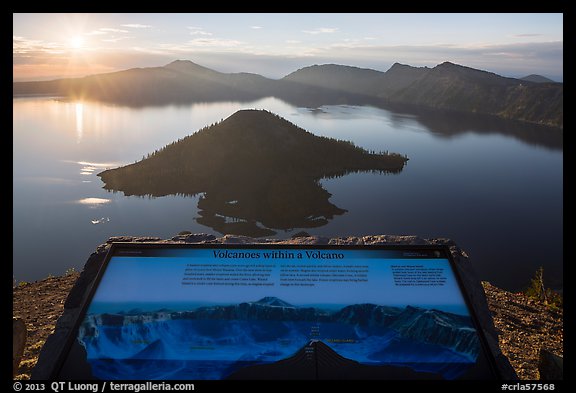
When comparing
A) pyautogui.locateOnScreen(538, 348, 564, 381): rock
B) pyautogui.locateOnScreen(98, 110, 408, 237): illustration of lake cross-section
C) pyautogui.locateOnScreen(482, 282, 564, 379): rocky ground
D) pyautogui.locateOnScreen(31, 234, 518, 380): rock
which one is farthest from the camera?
pyautogui.locateOnScreen(98, 110, 408, 237): illustration of lake cross-section

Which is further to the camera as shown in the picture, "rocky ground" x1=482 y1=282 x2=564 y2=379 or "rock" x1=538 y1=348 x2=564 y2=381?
"rocky ground" x1=482 y1=282 x2=564 y2=379

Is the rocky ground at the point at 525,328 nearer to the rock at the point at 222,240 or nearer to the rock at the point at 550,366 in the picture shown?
the rock at the point at 550,366

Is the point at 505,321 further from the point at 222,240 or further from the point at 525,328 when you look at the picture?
the point at 222,240

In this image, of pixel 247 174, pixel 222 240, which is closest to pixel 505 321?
pixel 222 240

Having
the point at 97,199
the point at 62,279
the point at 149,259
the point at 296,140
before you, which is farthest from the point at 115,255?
the point at 296,140

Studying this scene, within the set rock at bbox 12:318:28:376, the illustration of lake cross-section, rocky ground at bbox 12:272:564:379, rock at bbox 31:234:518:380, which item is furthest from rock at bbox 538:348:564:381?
the illustration of lake cross-section

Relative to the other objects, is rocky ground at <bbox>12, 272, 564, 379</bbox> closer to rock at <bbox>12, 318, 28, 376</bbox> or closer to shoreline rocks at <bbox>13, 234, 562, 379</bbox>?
shoreline rocks at <bbox>13, 234, 562, 379</bbox>
